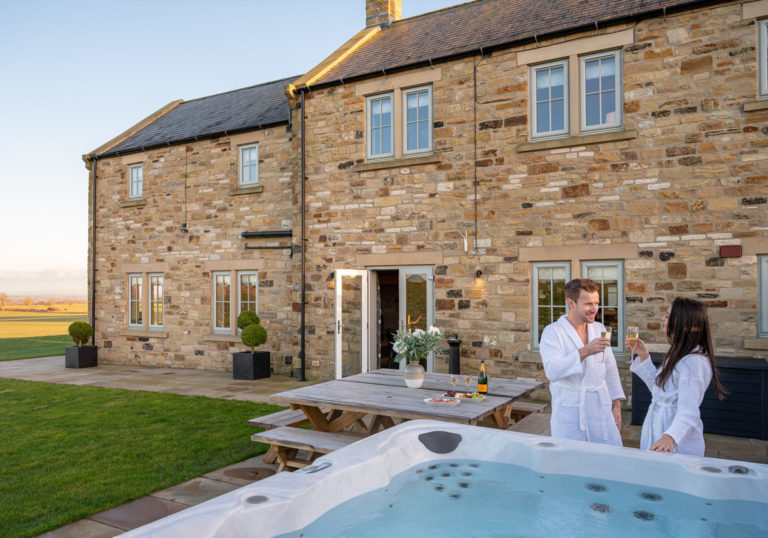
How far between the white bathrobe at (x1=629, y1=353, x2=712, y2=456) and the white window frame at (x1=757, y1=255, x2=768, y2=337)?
4.63m

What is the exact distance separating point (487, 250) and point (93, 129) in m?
16.1

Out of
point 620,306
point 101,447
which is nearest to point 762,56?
point 620,306

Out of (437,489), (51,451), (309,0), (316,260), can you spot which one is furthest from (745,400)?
(309,0)

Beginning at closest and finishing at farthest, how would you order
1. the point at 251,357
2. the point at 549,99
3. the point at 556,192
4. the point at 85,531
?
the point at 85,531
the point at 556,192
the point at 549,99
the point at 251,357

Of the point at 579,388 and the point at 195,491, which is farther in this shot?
the point at 195,491

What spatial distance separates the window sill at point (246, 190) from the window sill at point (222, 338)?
3.29 m

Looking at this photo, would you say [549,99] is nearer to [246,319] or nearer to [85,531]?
[246,319]

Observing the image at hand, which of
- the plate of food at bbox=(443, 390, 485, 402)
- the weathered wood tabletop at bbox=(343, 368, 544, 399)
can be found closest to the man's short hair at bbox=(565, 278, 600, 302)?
the plate of food at bbox=(443, 390, 485, 402)

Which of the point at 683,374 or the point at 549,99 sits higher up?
the point at 549,99

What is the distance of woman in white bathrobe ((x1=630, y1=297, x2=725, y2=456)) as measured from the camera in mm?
3012

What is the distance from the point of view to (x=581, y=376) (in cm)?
352

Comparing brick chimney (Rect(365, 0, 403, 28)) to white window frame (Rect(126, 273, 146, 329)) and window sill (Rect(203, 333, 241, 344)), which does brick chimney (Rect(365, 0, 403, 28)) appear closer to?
→ window sill (Rect(203, 333, 241, 344))

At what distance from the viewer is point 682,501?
311 centimetres

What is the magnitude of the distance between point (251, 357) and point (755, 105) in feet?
31.1
